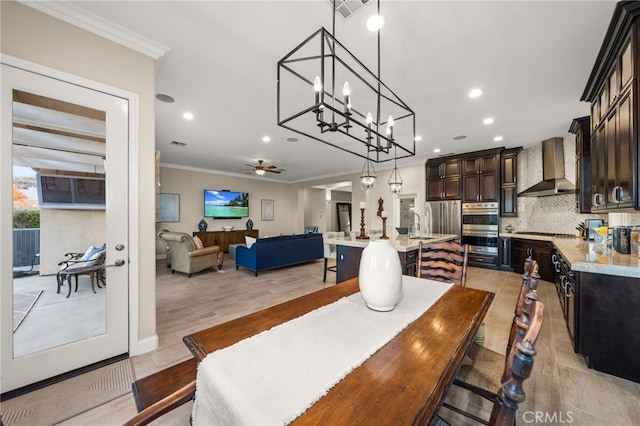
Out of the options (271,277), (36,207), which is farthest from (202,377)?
(271,277)

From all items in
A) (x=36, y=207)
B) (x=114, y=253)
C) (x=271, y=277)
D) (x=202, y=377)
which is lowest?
(x=271, y=277)

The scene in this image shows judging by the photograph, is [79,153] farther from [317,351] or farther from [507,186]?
[507,186]

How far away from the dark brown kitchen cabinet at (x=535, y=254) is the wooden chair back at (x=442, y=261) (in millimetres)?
3226

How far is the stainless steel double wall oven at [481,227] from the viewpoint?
5328 millimetres

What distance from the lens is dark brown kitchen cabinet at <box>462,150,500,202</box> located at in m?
5.36

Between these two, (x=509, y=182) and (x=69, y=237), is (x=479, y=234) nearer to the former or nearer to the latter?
(x=509, y=182)

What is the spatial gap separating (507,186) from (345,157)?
367 cm

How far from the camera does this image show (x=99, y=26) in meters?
1.92

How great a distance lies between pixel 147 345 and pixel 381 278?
2.28 meters

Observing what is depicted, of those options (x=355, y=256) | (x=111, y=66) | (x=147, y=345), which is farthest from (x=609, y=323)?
(x=111, y=66)

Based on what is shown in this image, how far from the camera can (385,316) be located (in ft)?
4.14

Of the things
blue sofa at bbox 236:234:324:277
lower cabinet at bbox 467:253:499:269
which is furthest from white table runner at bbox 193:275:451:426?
lower cabinet at bbox 467:253:499:269

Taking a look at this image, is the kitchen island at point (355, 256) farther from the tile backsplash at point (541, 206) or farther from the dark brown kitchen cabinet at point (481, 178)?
the tile backsplash at point (541, 206)

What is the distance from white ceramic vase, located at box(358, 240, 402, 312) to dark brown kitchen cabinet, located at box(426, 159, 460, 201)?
17.9 feet
